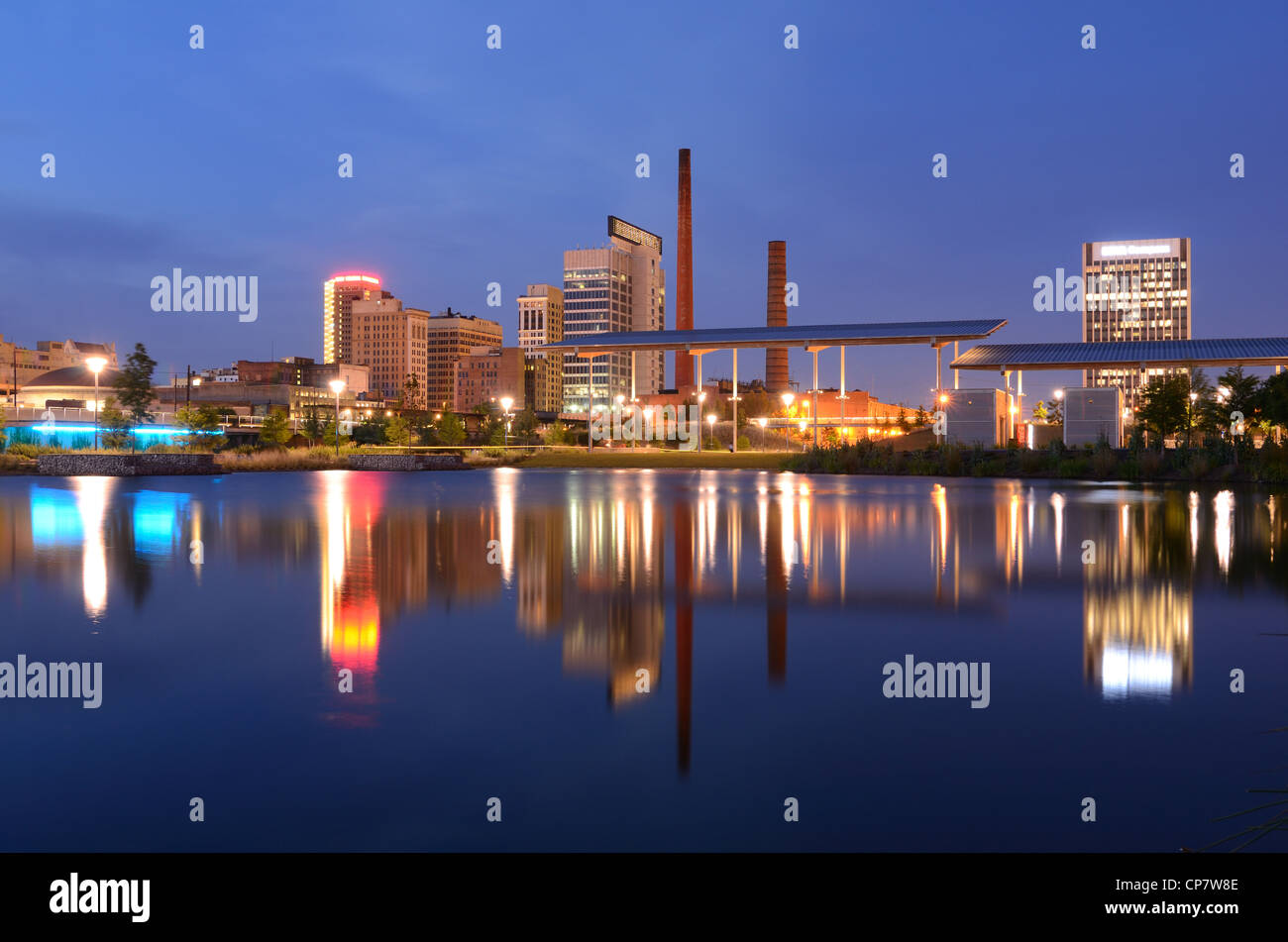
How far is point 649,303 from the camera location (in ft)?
613

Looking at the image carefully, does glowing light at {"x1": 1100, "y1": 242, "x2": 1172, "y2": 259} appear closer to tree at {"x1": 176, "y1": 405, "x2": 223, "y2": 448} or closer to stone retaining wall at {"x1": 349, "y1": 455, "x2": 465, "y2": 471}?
stone retaining wall at {"x1": 349, "y1": 455, "x2": 465, "y2": 471}

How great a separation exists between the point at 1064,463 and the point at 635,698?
34.4 meters

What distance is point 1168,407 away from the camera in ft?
136

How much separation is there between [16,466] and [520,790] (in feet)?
143

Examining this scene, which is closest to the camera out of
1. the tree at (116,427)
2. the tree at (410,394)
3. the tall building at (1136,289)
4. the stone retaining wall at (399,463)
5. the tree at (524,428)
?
the tree at (116,427)

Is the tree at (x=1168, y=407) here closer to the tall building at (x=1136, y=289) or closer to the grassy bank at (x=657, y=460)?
the grassy bank at (x=657, y=460)

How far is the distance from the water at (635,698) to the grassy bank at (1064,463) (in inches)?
880

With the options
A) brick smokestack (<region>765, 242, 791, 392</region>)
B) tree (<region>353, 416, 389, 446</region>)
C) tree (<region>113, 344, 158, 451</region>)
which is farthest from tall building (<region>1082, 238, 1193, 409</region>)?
tree (<region>113, 344, 158, 451</region>)

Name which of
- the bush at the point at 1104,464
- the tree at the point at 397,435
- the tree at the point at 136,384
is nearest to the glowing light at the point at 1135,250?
the tree at the point at 397,435

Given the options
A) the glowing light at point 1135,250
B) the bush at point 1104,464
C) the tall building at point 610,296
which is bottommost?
the bush at point 1104,464

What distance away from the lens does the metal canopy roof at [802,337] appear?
165ft

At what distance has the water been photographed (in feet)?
12.0
